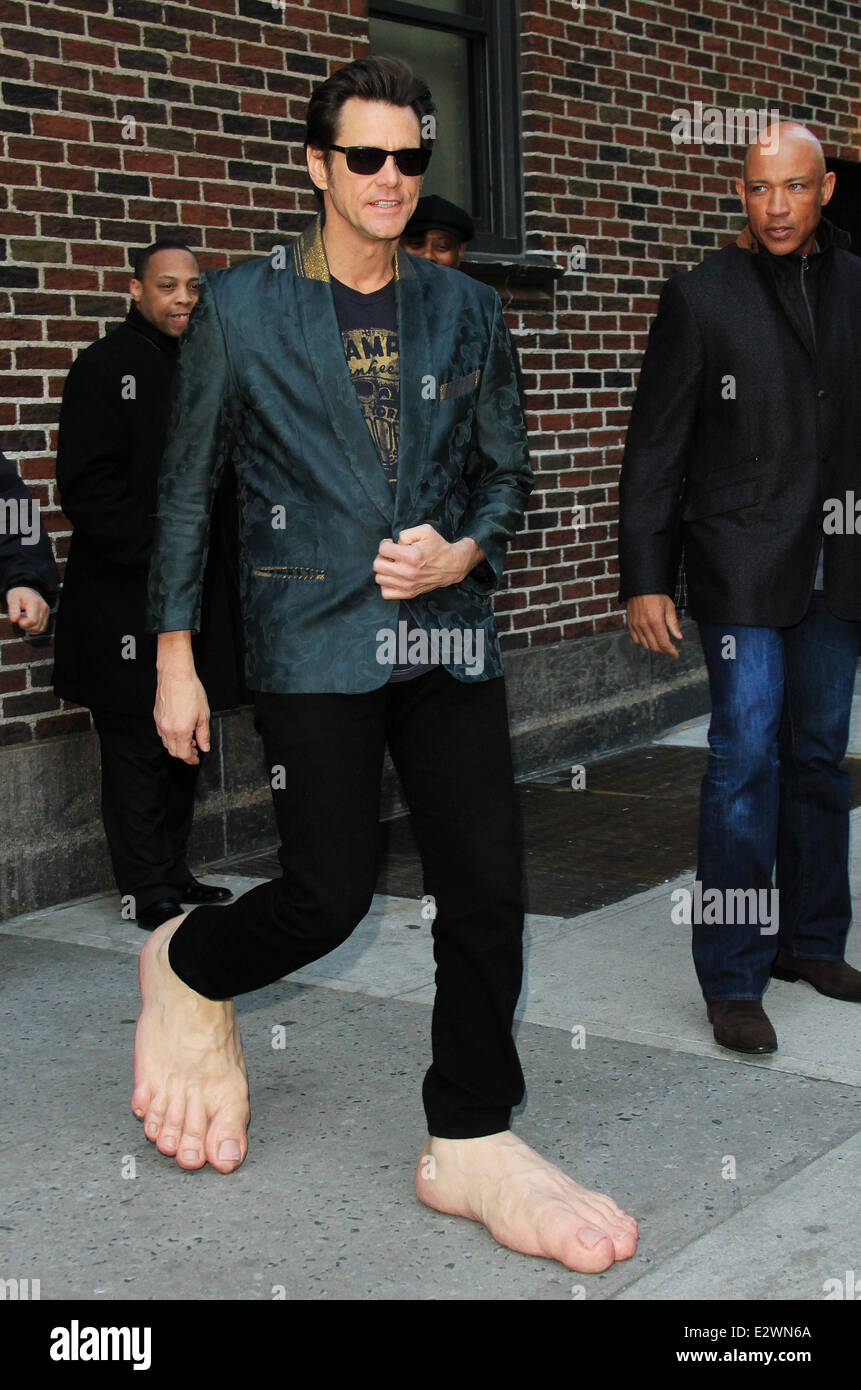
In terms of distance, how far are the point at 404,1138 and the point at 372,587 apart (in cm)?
124

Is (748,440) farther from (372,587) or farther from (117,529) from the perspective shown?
(117,529)

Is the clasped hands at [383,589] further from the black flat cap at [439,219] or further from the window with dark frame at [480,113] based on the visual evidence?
the window with dark frame at [480,113]

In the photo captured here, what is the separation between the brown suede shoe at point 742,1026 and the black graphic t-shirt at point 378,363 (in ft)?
4.83

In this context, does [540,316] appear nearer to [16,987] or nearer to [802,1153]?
[16,987]

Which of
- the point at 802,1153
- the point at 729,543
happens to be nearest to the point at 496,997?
the point at 802,1153

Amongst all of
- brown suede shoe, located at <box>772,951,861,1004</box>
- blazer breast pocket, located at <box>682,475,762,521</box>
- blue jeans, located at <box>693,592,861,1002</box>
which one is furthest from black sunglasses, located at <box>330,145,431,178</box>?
brown suede shoe, located at <box>772,951,861,1004</box>

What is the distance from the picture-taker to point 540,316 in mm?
7770

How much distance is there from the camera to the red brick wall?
5.57 meters

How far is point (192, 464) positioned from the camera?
10.3ft

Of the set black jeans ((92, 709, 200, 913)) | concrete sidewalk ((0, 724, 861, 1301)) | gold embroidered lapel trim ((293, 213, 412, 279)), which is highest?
gold embroidered lapel trim ((293, 213, 412, 279))

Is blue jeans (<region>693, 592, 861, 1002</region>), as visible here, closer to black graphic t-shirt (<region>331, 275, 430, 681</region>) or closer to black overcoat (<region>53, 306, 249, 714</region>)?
black graphic t-shirt (<region>331, 275, 430, 681</region>)

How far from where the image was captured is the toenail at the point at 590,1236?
292 centimetres

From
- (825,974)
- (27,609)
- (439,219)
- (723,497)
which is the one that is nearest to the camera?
(27,609)

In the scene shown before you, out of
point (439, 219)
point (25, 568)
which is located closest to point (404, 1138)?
point (25, 568)
